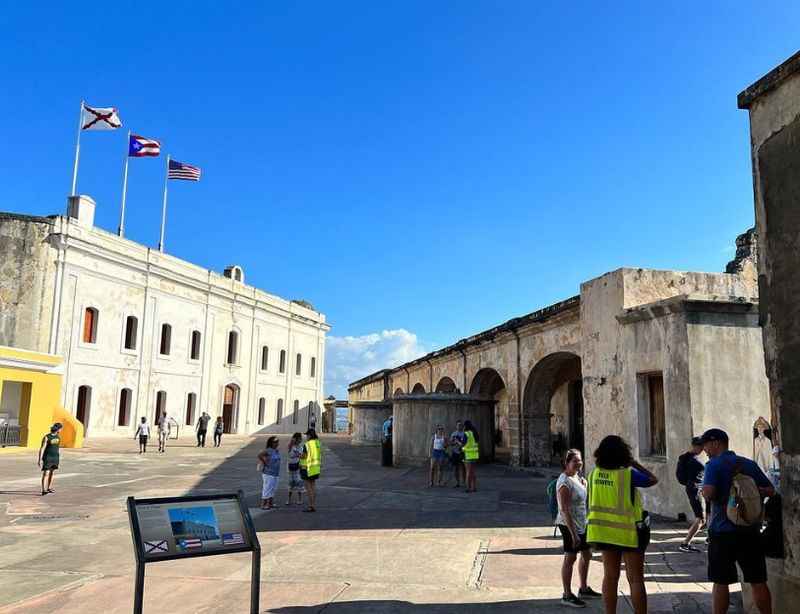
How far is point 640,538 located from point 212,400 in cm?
3578

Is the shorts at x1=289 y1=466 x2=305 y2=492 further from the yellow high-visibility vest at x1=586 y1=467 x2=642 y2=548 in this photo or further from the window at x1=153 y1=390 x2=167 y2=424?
the window at x1=153 y1=390 x2=167 y2=424

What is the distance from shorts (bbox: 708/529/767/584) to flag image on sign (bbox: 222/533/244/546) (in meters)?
3.61

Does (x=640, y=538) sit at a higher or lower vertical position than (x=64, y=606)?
higher

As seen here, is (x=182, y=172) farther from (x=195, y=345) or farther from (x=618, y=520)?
(x=618, y=520)

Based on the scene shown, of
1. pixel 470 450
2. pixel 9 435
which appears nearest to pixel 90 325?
pixel 9 435

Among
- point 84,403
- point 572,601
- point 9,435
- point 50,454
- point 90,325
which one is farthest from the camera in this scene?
point 90,325

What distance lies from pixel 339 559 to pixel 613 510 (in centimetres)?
376

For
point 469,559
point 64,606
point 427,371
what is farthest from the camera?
point 427,371

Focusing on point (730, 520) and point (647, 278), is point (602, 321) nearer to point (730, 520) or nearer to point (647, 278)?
point (647, 278)

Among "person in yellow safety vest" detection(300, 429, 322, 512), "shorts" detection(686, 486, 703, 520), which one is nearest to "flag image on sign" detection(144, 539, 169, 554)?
"person in yellow safety vest" detection(300, 429, 322, 512)

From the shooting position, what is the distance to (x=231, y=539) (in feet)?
15.6

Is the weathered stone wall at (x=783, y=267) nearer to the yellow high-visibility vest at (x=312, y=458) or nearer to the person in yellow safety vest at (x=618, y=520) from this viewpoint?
the person in yellow safety vest at (x=618, y=520)

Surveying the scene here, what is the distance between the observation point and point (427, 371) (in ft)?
99.3

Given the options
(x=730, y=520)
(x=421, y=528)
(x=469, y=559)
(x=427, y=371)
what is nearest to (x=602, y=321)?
(x=421, y=528)
